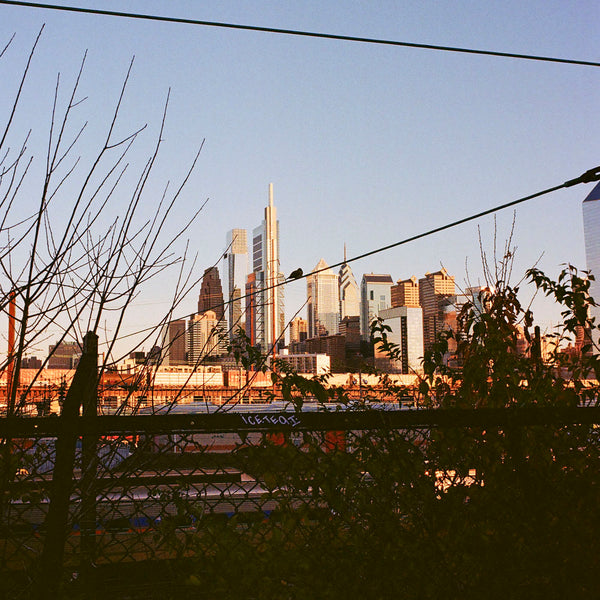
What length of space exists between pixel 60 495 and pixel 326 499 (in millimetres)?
885

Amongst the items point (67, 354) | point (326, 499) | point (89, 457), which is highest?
point (67, 354)

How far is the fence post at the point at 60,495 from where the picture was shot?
6.02 feet

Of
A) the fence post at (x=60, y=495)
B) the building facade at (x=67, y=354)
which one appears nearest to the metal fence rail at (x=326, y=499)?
the fence post at (x=60, y=495)

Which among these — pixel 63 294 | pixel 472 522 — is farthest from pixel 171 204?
pixel 472 522

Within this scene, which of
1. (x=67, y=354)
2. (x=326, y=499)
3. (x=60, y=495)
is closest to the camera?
(x=60, y=495)

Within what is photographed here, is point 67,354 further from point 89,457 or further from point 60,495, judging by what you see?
point 60,495

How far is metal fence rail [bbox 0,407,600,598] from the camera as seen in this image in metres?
1.96

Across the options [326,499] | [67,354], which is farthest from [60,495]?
[67,354]

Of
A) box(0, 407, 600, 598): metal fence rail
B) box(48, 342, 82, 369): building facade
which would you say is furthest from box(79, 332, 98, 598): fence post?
box(48, 342, 82, 369): building facade

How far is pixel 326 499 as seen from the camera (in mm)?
2246

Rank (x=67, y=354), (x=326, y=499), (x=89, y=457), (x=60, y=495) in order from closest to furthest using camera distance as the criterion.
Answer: (x=60, y=495)
(x=89, y=457)
(x=326, y=499)
(x=67, y=354)

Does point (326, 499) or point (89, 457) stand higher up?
point (89, 457)

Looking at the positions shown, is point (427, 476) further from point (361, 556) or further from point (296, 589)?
point (296, 589)

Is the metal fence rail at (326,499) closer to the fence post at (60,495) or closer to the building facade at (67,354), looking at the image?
the fence post at (60,495)
